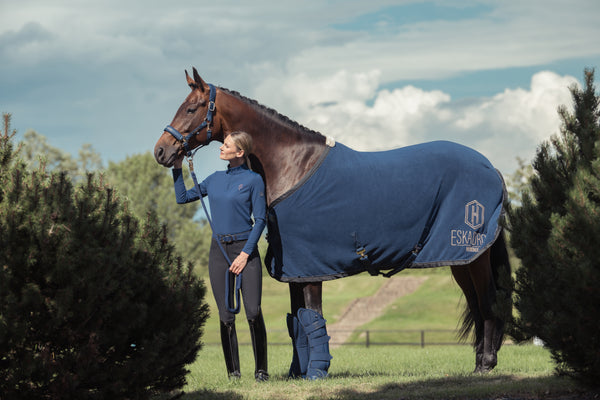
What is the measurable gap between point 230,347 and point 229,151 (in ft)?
7.06

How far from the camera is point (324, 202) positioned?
7.43m

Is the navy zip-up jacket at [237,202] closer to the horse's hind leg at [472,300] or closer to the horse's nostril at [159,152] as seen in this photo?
the horse's nostril at [159,152]

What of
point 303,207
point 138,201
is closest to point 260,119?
point 303,207

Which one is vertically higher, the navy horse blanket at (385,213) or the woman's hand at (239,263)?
the navy horse blanket at (385,213)

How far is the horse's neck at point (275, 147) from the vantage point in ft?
24.5

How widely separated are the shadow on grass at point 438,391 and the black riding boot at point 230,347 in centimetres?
57

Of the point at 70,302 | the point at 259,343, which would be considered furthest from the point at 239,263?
the point at 70,302

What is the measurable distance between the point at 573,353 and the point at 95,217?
4.12m

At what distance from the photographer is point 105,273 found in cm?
503

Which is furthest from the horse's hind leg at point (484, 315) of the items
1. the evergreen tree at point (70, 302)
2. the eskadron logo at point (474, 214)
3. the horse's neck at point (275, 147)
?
the evergreen tree at point (70, 302)

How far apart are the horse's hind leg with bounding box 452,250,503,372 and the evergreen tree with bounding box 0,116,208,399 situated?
434 cm

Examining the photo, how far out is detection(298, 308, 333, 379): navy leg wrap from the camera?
729 centimetres

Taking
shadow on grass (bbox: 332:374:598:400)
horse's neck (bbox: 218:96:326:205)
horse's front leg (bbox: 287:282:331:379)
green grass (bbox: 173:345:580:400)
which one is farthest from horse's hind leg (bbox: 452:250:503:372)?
horse's neck (bbox: 218:96:326:205)

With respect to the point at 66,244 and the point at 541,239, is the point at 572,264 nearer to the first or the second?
the point at 541,239
